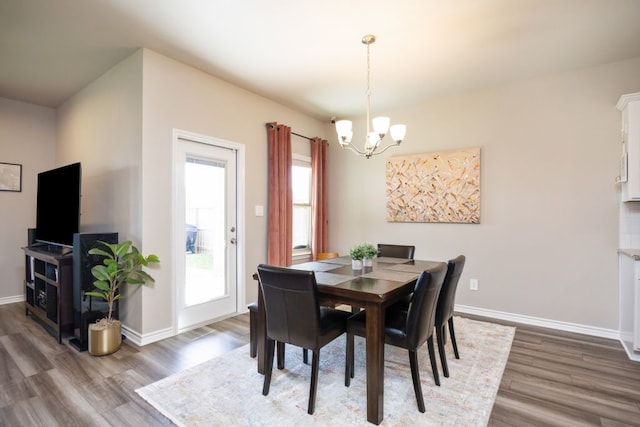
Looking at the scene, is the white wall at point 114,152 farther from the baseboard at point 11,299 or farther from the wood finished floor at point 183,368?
the baseboard at point 11,299

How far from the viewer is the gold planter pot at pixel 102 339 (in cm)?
268

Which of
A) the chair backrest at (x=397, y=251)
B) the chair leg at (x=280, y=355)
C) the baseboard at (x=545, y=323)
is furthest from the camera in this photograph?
the chair backrest at (x=397, y=251)

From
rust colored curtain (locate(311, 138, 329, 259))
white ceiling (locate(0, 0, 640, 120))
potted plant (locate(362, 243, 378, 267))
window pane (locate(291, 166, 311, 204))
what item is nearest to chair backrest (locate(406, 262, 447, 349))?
potted plant (locate(362, 243, 378, 267))

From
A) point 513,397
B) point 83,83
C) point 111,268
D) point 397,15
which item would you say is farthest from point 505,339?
point 83,83

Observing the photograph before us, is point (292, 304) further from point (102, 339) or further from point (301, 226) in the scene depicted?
point (301, 226)

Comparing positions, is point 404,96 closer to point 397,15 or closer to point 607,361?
point 397,15

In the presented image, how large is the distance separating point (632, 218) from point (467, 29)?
2380 millimetres

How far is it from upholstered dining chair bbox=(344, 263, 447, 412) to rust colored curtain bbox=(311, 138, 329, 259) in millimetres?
2691

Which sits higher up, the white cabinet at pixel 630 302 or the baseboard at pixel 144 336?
the white cabinet at pixel 630 302

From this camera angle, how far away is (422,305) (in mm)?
1912

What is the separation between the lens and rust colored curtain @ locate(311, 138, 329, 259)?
4.82m

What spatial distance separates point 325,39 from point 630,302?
3.65 m

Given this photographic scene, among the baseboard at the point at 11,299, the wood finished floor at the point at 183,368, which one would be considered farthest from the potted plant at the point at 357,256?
the baseboard at the point at 11,299

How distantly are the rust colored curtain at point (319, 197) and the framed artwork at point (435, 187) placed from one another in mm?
1016
